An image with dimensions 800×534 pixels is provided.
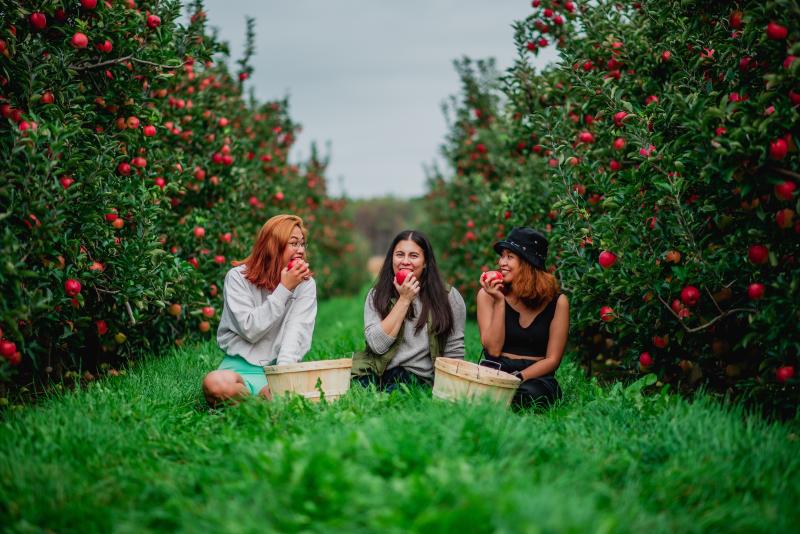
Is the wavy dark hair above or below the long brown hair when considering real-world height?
below

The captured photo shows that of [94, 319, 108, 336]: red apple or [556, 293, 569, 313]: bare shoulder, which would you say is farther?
[94, 319, 108, 336]: red apple

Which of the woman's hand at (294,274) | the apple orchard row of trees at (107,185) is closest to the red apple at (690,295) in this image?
the woman's hand at (294,274)

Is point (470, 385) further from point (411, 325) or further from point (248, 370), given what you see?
point (248, 370)

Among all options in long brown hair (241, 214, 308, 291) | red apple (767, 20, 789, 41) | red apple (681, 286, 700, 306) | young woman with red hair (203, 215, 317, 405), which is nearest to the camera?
red apple (767, 20, 789, 41)

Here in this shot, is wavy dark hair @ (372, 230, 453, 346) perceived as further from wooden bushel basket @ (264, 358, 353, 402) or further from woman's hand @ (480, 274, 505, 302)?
wooden bushel basket @ (264, 358, 353, 402)

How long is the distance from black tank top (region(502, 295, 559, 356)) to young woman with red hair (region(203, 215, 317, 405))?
4.09 feet

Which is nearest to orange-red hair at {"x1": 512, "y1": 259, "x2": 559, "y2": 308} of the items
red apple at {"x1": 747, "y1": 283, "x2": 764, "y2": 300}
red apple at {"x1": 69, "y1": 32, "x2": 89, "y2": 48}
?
red apple at {"x1": 747, "y1": 283, "x2": 764, "y2": 300}

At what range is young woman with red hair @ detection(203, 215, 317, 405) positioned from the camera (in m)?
3.78

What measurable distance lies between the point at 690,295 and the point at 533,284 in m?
0.92

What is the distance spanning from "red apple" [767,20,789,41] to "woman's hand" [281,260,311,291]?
2598 millimetres

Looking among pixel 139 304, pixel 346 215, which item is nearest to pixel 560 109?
pixel 139 304

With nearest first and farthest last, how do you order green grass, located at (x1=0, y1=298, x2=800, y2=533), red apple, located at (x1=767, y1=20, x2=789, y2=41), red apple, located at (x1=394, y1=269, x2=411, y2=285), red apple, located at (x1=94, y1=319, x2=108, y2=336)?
green grass, located at (x1=0, y1=298, x2=800, y2=533), red apple, located at (x1=767, y1=20, x2=789, y2=41), red apple, located at (x1=394, y1=269, x2=411, y2=285), red apple, located at (x1=94, y1=319, x2=108, y2=336)

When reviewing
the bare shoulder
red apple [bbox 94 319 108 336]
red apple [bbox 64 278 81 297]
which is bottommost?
red apple [bbox 94 319 108 336]

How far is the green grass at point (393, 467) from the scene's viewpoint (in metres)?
2.10
